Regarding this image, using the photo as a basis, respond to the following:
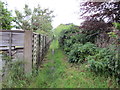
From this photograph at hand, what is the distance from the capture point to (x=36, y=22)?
26.8 feet

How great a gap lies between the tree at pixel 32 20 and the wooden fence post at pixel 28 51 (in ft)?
18.7

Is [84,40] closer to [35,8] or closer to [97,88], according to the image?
[97,88]

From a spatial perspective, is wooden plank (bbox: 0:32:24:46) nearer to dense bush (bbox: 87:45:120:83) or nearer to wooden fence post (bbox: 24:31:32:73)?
wooden fence post (bbox: 24:31:32:73)

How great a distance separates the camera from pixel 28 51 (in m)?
2.52

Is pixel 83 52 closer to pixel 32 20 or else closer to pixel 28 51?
pixel 28 51

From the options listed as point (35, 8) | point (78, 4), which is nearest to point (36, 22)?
point (35, 8)

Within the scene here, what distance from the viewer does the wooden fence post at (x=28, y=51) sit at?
249cm

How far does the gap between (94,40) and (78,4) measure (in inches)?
76.8

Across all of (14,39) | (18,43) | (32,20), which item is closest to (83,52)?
(18,43)

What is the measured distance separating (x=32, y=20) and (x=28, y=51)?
22.6 ft

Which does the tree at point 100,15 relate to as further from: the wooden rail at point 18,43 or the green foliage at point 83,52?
the wooden rail at point 18,43

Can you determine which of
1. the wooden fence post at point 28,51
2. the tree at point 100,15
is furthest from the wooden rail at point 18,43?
the tree at point 100,15

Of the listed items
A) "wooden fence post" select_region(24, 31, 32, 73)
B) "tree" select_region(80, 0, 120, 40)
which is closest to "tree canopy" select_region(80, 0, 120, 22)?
Answer: "tree" select_region(80, 0, 120, 40)

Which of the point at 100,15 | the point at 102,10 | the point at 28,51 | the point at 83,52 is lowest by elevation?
the point at 83,52
